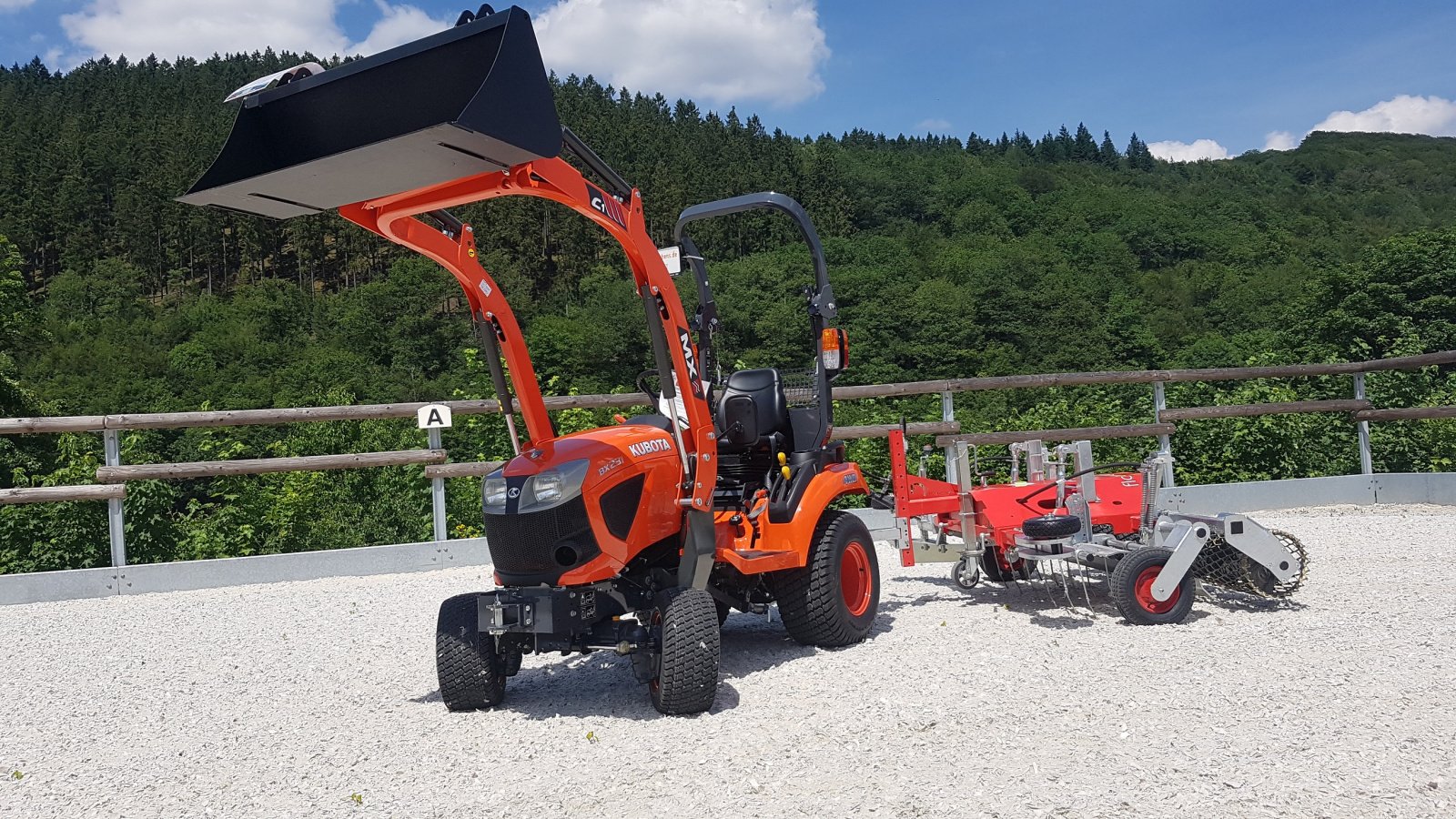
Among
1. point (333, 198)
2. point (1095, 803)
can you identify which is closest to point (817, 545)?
point (1095, 803)

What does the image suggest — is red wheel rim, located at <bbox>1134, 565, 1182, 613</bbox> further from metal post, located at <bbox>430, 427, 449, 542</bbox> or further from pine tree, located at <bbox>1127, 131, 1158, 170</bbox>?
pine tree, located at <bbox>1127, 131, 1158, 170</bbox>

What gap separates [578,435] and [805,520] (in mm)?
1186

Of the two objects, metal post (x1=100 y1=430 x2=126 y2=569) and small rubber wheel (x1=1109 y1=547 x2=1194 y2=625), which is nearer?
small rubber wheel (x1=1109 y1=547 x2=1194 y2=625)


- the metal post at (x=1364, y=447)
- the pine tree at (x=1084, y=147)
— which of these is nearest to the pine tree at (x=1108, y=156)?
the pine tree at (x=1084, y=147)

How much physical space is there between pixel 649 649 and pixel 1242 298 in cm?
5806

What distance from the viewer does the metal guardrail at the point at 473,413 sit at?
796cm

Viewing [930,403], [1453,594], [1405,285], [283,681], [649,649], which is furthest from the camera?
[1405,285]

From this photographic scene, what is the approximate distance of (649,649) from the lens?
171 inches

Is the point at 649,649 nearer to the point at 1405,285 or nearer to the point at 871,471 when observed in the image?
the point at 871,471

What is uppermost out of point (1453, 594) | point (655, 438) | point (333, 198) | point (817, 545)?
point (333, 198)

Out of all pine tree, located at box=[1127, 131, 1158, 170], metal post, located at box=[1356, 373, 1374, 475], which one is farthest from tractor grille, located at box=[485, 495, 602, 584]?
pine tree, located at box=[1127, 131, 1158, 170]

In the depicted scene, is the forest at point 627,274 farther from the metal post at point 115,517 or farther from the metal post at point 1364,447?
the metal post at point 115,517

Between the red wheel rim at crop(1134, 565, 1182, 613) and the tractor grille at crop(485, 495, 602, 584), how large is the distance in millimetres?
2899

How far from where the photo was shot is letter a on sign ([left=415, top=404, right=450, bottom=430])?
8.34 metres
